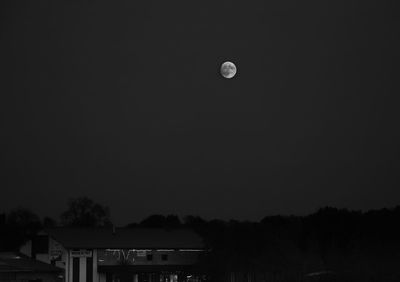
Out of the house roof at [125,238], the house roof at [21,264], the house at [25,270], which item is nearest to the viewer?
the house at [25,270]

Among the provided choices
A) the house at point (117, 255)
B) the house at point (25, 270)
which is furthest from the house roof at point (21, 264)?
the house at point (117, 255)

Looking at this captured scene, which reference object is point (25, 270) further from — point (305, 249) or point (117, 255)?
point (305, 249)

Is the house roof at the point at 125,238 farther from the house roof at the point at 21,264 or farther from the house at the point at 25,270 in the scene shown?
the house at the point at 25,270

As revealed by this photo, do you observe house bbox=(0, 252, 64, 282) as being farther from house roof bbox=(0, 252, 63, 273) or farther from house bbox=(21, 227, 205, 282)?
house bbox=(21, 227, 205, 282)

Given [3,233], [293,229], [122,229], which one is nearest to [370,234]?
[293,229]

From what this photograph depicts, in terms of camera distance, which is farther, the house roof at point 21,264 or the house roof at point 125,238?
the house roof at point 125,238

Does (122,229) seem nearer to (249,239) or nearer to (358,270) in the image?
(249,239)

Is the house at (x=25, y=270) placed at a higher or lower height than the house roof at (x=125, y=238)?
lower

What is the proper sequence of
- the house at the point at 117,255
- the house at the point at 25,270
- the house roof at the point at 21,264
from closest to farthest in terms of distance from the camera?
the house at the point at 25,270 → the house roof at the point at 21,264 → the house at the point at 117,255

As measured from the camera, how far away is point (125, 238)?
252ft

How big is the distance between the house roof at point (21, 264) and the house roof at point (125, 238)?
3126 millimetres

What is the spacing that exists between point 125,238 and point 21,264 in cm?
1256

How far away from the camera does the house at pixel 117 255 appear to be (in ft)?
239

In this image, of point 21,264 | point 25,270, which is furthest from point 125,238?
point 25,270
